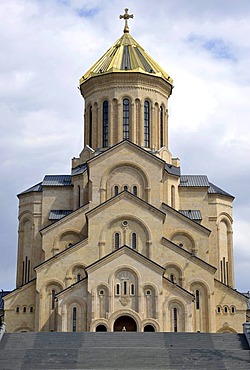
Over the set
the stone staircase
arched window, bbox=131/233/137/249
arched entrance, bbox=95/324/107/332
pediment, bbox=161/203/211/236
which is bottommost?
the stone staircase

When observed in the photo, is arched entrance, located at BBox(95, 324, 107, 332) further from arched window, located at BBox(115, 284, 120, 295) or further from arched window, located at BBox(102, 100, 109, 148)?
arched window, located at BBox(102, 100, 109, 148)

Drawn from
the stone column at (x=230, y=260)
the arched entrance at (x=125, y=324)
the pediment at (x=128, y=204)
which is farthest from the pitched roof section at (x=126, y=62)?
the arched entrance at (x=125, y=324)

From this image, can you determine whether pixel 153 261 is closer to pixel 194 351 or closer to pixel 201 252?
pixel 201 252

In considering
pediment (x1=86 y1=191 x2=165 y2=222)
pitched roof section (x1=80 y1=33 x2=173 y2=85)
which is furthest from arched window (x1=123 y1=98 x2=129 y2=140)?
pediment (x1=86 y1=191 x2=165 y2=222)

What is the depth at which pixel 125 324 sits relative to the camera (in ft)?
144

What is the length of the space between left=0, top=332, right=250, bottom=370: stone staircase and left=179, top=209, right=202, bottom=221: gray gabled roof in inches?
512

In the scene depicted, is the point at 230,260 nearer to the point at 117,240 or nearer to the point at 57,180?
the point at 117,240

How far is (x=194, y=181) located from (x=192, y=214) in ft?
10.7

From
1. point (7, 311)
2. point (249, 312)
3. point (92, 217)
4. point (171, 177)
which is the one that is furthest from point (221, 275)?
point (7, 311)

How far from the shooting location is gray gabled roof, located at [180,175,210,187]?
53500 mm

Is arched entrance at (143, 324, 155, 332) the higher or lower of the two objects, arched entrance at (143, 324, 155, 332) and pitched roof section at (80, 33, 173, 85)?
the lower

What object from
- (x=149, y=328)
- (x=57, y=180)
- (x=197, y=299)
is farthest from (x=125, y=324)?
(x=57, y=180)

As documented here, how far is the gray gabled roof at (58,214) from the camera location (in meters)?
51.9

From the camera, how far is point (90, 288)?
43.1 meters
